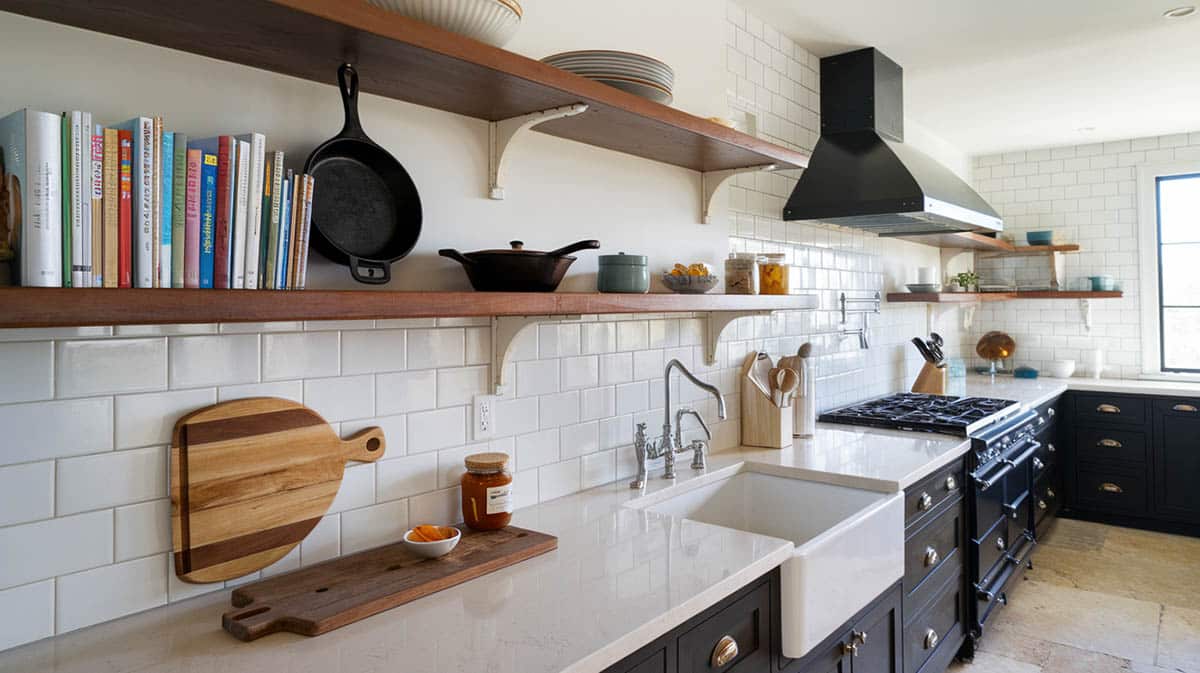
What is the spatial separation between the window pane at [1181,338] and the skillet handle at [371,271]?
217 inches

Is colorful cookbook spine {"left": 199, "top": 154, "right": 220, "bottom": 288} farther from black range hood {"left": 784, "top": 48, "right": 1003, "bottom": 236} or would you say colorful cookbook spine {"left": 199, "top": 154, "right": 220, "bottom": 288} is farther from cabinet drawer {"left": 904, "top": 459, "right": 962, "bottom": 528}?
black range hood {"left": 784, "top": 48, "right": 1003, "bottom": 236}

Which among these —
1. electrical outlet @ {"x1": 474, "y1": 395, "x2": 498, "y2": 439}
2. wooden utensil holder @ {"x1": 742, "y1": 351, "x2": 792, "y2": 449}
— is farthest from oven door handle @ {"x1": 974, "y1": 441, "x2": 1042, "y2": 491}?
electrical outlet @ {"x1": 474, "y1": 395, "x2": 498, "y2": 439}

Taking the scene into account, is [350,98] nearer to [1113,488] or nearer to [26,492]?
[26,492]

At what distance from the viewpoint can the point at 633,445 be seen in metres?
2.34

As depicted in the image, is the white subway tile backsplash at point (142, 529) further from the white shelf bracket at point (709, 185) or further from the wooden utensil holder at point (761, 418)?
the wooden utensil holder at point (761, 418)

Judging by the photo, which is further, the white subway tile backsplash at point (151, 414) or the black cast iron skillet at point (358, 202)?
the black cast iron skillet at point (358, 202)

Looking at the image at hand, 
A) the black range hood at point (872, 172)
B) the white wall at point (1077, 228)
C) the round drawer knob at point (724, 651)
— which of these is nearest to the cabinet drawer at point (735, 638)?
the round drawer knob at point (724, 651)

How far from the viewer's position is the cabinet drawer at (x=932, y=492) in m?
2.35

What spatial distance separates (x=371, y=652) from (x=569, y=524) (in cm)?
74

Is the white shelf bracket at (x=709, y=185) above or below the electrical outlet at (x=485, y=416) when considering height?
above

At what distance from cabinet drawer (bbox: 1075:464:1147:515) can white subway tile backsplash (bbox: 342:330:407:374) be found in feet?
15.8

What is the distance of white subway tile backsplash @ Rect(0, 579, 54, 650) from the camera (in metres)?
1.12

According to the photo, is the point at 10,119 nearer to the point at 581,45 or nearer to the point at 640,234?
the point at 581,45

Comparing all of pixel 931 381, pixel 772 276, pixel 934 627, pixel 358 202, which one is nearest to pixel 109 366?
pixel 358 202
